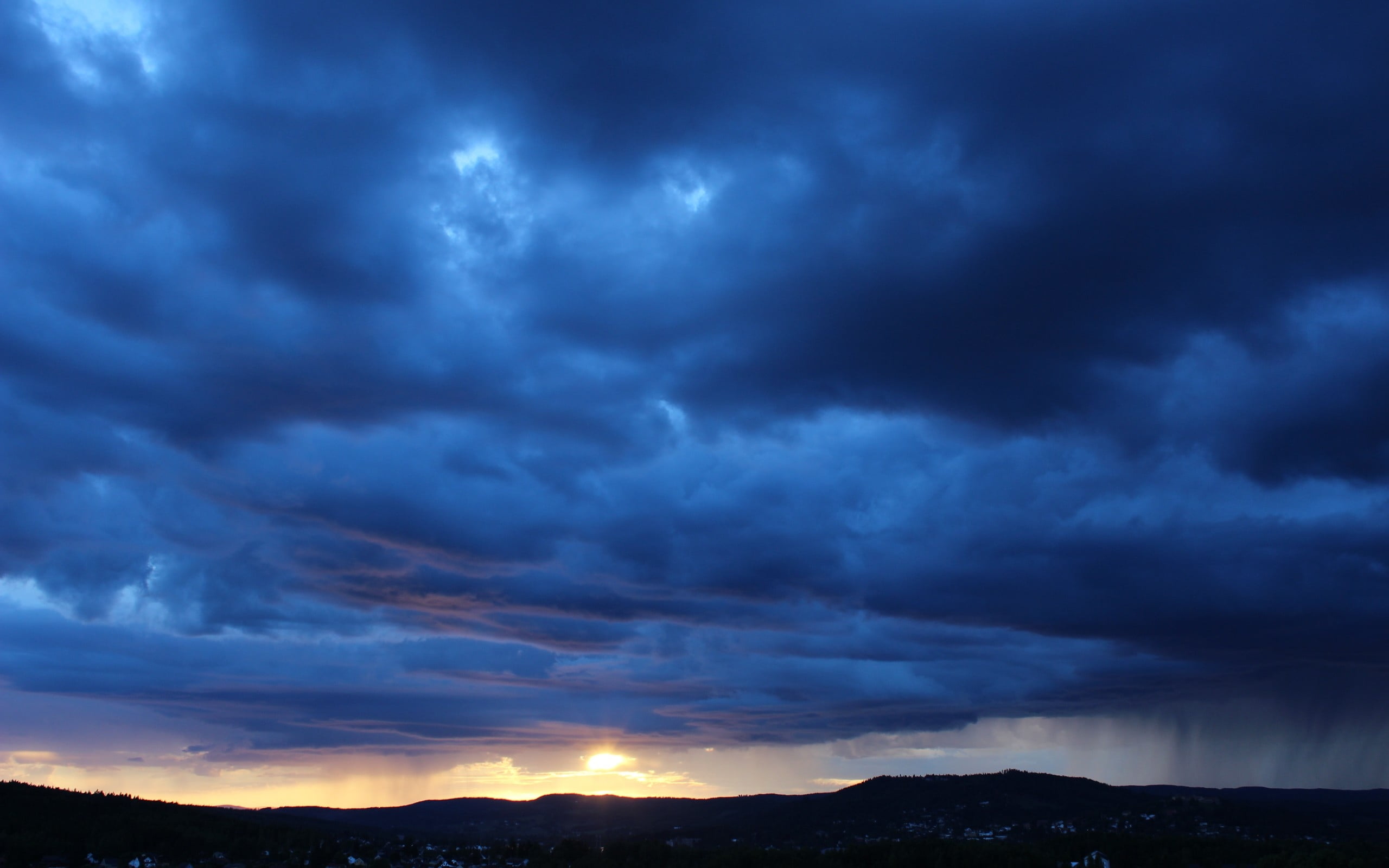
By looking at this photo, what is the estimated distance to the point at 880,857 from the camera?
183125 millimetres

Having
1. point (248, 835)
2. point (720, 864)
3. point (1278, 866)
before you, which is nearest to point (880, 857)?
point (720, 864)

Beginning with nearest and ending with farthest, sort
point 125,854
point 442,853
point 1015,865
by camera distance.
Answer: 1. point 125,854
2. point 1015,865
3. point 442,853

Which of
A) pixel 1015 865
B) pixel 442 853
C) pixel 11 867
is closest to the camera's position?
pixel 11 867

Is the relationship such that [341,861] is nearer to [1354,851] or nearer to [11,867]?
[11,867]

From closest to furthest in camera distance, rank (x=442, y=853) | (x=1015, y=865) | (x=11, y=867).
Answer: (x=11, y=867)
(x=1015, y=865)
(x=442, y=853)

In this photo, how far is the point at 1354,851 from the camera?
155 m

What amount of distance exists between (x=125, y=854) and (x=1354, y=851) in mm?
176758

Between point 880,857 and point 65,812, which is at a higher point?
point 65,812

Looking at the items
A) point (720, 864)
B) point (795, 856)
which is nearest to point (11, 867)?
point (720, 864)

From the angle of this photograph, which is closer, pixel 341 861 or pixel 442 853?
pixel 341 861

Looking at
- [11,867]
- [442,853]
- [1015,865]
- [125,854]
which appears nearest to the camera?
[11,867]

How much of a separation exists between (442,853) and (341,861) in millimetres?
30698

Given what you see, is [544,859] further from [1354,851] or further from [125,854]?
[1354,851]

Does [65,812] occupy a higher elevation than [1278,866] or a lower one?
higher
